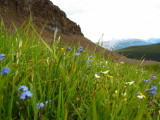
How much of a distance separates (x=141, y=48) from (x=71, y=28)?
547ft

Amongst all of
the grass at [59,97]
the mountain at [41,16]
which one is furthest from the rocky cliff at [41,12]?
the grass at [59,97]

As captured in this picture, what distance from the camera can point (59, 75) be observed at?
216 cm

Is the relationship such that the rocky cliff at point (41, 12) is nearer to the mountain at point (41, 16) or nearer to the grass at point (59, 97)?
the mountain at point (41, 16)

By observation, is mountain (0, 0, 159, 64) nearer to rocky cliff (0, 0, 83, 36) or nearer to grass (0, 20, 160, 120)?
rocky cliff (0, 0, 83, 36)

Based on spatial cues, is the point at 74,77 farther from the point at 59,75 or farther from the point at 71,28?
the point at 71,28

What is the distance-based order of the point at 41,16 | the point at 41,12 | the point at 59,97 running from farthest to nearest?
the point at 41,12 < the point at 41,16 < the point at 59,97

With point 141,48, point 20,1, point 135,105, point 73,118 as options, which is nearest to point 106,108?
point 73,118

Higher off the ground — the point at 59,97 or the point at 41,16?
the point at 41,16

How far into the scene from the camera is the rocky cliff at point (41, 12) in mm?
36562

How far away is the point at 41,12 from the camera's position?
4044 cm

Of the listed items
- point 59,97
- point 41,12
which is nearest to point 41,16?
point 41,12

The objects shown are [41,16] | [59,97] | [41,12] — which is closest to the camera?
[59,97]

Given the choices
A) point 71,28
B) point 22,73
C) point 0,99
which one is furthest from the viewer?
point 71,28

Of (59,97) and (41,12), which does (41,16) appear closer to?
(41,12)
